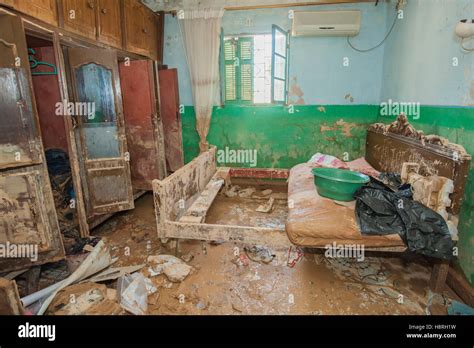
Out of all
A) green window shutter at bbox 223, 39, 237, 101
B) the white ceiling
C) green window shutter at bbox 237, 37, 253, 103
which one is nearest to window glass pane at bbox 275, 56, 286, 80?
green window shutter at bbox 237, 37, 253, 103

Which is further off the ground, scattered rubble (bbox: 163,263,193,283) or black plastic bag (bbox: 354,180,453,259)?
black plastic bag (bbox: 354,180,453,259)

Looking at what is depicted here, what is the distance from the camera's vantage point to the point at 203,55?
437cm

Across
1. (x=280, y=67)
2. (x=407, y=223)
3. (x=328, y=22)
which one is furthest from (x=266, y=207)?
(x=328, y=22)

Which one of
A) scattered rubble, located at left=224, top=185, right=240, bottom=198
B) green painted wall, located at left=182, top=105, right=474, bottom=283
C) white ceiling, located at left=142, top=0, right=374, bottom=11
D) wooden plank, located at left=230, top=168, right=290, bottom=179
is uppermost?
white ceiling, located at left=142, top=0, right=374, bottom=11

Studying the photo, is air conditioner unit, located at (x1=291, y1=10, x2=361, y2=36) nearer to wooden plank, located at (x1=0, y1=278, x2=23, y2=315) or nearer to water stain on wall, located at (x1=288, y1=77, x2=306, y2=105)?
water stain on wall, located at (x1=288, y1=77, x2=306, y2=105)

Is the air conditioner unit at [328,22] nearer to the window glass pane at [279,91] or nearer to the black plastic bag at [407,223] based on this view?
the window glass pane at [279,91]

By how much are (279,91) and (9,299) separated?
13.8ft

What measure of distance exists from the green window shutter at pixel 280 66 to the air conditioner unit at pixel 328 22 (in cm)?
29

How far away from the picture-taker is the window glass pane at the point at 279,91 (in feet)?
14.2

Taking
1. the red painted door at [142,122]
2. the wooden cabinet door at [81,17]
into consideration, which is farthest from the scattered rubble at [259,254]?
the wooden cabinet door at [81,17]

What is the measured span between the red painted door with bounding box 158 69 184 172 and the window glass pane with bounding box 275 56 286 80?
173cm

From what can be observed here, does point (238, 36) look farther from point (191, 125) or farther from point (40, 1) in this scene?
point (40, 1)

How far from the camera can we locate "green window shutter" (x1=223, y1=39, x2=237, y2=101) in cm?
442
